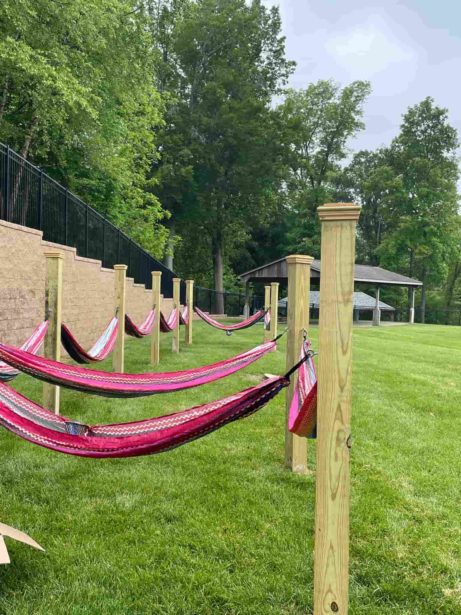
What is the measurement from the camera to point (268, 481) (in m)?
3.31

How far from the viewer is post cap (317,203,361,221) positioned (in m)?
1.56

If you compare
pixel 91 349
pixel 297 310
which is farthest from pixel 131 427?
pixel 91 349

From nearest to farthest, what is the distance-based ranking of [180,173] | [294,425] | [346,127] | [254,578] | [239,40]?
[294,425], [254,578], [180,173], [239,40], [346,127]

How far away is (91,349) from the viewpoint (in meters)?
5.22

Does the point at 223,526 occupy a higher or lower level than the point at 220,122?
lower

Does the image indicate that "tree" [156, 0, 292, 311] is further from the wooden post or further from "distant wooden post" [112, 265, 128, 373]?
"distant wooden post" [112, 265, 128, 373]

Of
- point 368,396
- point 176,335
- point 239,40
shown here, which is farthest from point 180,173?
point 368,396

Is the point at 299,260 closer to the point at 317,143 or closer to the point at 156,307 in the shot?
the point at 156,307

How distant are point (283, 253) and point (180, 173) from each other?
1130cm

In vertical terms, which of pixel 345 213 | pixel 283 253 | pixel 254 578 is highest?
pixel 283 253

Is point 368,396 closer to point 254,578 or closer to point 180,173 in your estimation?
point 254,578

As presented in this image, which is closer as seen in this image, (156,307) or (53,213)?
(156,307)

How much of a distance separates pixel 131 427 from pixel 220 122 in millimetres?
29256

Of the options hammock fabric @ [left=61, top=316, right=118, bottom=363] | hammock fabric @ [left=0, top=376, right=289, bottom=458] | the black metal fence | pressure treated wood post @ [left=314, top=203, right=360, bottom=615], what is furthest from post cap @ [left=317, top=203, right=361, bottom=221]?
the black metal fence
